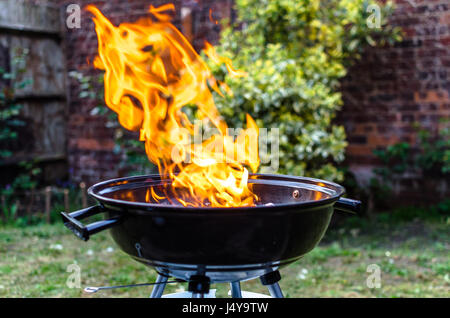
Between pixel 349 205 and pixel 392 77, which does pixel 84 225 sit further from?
pixel 392 77

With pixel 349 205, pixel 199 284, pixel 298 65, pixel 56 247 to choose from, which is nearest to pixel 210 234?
pixel 199 284

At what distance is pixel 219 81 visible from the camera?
14.0ft

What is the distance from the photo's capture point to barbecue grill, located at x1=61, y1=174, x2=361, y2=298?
60.6 inches

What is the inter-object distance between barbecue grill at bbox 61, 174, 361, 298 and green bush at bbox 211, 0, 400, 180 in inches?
91.1

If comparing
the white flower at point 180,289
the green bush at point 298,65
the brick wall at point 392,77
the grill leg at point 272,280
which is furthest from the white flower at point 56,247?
the grill leg at point 272,280

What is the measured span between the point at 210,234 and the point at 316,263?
2.37m

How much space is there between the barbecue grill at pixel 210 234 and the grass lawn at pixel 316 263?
155 cm

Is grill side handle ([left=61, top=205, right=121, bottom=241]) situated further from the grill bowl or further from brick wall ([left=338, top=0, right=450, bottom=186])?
brick wall ([left=338, top=0, right=450, bottom=186])

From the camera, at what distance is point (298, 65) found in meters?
4.43

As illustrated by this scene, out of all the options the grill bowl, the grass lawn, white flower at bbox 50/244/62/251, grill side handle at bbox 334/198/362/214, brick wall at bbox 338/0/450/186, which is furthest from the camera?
brick wall at bbox 338/0/450/186

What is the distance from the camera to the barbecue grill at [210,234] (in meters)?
1.54

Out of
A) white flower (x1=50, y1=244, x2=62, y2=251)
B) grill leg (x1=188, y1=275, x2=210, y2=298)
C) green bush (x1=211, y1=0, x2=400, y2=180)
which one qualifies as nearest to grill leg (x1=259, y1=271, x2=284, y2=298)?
grill leg (x1=188, y1=275, x2=210, y2=298)

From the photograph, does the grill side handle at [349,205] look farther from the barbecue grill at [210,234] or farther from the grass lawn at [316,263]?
the grass lawn at [316,263]
